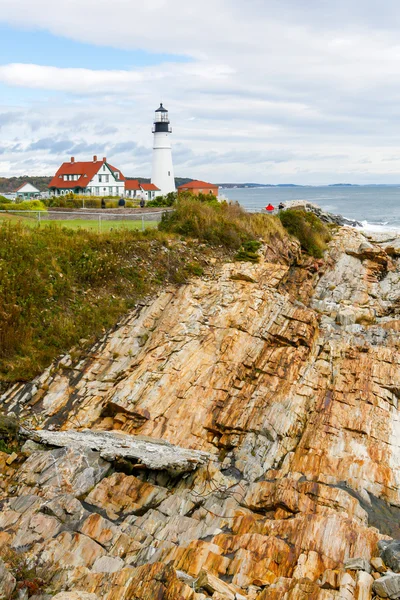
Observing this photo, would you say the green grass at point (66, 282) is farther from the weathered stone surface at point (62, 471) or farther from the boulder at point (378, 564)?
the boulder at point (378, 564)

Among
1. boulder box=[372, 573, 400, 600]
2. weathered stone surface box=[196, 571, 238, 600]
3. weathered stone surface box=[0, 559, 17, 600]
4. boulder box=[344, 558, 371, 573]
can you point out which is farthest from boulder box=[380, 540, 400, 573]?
weathered stone surface box=[0, 559, 17, 600]

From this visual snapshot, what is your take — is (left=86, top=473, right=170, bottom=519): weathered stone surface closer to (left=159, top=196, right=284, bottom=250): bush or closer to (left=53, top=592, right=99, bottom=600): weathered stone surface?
(left=53, top=592, right=99, bottom=600): weathered stone surface

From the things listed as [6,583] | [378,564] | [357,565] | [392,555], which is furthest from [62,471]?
[392,555]

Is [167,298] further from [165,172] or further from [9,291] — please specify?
[165,172]

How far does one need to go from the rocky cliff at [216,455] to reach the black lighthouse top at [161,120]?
42944mm

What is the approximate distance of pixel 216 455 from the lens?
11.7m

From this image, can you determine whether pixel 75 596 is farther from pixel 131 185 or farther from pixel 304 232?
pixel 131 185

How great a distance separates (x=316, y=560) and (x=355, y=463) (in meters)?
3.47

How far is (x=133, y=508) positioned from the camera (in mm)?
9492

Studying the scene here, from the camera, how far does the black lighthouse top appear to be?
57.6 meters

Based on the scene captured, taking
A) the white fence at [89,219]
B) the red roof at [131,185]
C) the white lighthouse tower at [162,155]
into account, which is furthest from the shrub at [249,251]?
the red roof at [131,185]

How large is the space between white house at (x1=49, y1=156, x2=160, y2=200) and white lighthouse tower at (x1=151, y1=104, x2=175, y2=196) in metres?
1.44

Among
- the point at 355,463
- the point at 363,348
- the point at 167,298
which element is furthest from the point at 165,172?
the point at 355,463

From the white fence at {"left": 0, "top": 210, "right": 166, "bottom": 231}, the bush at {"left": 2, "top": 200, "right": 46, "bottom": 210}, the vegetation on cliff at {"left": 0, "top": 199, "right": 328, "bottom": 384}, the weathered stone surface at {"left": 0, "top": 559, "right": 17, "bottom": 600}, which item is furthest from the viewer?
the bush at {"left": 2, "top": 200, "right": 46, "bottom": 210}
